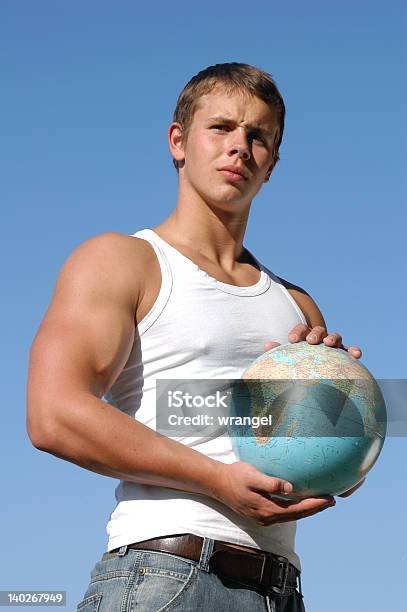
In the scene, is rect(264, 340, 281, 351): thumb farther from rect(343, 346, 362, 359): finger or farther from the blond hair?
the blond hair

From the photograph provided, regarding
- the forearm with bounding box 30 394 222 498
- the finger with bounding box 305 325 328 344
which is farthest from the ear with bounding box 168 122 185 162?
the forearm with bounding box 30 394 222 498

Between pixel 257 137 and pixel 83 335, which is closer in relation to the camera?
pixel 83 335

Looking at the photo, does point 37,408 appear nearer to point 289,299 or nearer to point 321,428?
point 321,428

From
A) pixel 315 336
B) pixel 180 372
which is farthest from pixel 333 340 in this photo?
pixel 180 372

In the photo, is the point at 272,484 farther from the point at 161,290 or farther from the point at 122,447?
the point at 161,290

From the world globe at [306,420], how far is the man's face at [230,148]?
1.14 meters

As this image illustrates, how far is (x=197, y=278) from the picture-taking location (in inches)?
199

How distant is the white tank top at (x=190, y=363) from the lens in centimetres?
447

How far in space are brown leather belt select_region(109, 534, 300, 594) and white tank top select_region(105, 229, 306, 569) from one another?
4cm

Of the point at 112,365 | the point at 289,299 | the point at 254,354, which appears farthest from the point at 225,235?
the point at 112,365

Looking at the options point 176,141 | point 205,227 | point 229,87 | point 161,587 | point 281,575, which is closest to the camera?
point 161,587

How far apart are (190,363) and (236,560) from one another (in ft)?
3.19

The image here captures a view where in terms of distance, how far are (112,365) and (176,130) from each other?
6.40 ft

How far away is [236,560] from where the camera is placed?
174 inches
